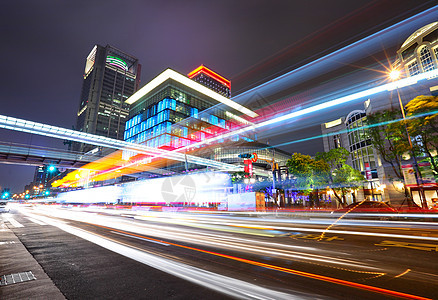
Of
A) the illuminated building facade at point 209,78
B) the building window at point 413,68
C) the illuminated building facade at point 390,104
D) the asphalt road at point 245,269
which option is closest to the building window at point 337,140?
the illuminated building facade at point 390,104

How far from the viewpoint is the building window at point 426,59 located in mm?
49438

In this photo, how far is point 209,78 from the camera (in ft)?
611

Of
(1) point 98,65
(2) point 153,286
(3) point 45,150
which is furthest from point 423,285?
(1) point 98,65

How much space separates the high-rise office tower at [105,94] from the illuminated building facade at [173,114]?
60812 millimetres

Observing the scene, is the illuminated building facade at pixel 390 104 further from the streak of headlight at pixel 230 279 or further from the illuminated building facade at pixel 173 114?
the illuminated building facade at pixel 173 114

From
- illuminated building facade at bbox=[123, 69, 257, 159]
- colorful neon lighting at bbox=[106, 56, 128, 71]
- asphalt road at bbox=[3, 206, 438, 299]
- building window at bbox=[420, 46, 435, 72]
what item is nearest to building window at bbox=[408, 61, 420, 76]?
building window at bbox=[420, 46, 435, 72]

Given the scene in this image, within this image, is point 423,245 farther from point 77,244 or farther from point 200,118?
point 200,118

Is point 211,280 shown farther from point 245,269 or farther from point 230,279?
point 245,269

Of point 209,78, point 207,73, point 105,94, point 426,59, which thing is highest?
point 207,73

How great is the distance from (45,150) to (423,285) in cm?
5919

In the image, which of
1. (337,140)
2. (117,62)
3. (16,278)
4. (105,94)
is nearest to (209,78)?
(117,62)

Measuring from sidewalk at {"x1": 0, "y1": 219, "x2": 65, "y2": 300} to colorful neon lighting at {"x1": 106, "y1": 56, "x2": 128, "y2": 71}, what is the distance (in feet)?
647

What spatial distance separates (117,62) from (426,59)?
192721mm

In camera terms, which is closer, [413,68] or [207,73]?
[413,68]
